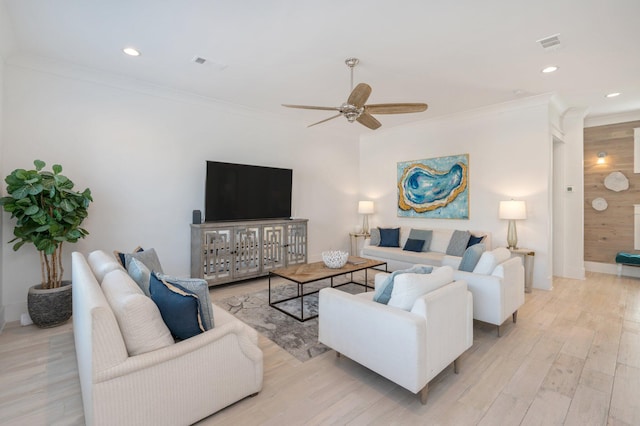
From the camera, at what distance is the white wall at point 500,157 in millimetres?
4586

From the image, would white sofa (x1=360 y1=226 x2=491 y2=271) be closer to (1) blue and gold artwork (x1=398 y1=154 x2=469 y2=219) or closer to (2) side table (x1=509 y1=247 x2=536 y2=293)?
(1) blue and gold artwork (x1=398 y1=154 x2=469 y2=219)

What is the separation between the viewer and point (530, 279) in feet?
14.6

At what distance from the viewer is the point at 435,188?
5.73 m

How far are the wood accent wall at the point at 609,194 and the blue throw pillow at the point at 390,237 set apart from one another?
347 centimetres

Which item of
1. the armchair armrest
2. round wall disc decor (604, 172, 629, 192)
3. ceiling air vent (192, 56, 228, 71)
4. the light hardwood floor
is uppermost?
ceiling air vent (192, 56, 228, 71)

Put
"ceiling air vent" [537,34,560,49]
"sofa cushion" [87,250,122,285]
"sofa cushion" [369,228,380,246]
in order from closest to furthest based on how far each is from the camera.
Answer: "sofa cushion" [87,250,122,285] < "ceiling air vent" [537,34,560,49] < "sofa cushion" [369,228,380,246]

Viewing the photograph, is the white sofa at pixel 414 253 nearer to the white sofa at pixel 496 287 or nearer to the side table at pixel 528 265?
the side table at pixel 528 265

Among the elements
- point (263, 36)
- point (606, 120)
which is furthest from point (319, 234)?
point (606, 120)

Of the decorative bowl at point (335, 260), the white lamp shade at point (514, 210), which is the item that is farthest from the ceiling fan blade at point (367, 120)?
the white lamp shade at point (514, 210)

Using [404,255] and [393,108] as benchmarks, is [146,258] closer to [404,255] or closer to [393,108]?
[393,108]

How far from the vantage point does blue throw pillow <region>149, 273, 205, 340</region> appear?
1.78 m

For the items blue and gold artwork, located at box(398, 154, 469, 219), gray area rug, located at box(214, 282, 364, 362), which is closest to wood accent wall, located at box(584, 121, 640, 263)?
blue and gold artwork, located at box(398, 154, 469, 219)

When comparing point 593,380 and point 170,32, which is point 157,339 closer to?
point 170,32

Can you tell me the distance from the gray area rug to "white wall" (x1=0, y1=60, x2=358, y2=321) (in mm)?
1311
